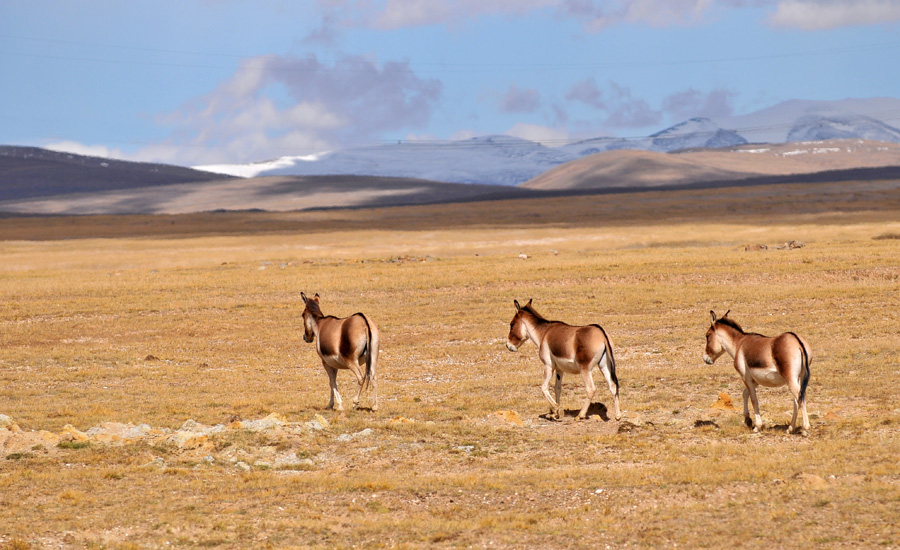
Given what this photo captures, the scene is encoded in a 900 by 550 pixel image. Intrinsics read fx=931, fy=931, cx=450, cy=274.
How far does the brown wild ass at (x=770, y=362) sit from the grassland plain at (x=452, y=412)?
0.60 metres

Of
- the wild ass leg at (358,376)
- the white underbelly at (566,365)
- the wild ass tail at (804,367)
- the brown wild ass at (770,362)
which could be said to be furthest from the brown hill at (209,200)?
the wild ass tail at (804,367)

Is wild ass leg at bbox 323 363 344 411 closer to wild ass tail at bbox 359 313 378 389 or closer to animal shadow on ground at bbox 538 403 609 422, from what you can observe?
wild ass tail at bbox 359 313 378 389

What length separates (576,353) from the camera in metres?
16.5

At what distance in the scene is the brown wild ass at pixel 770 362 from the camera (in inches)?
571

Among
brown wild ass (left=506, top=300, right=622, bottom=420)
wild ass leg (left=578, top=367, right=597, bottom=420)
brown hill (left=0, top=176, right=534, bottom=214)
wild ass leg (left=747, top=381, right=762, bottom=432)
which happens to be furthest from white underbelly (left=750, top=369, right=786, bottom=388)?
brown hill (left=0, top=176, right=534, bottom=214)

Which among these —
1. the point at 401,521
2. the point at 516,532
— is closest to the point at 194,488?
the point at 401,521

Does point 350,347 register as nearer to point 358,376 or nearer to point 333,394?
point 358,376

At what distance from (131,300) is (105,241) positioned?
167ft

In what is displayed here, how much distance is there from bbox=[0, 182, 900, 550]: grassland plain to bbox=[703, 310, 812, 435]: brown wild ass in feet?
1.98

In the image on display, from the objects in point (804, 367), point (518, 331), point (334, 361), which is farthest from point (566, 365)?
point (334, 361)

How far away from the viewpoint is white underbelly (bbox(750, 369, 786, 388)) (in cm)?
1486

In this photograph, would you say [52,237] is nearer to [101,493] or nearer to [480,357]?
[480,357]

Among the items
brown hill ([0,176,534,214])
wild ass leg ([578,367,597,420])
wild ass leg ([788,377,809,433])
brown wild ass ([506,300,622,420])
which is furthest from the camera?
brown hill ([0,176,534,214])

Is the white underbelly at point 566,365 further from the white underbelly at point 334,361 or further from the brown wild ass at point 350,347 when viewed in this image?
the white underbelly at point 334,361
